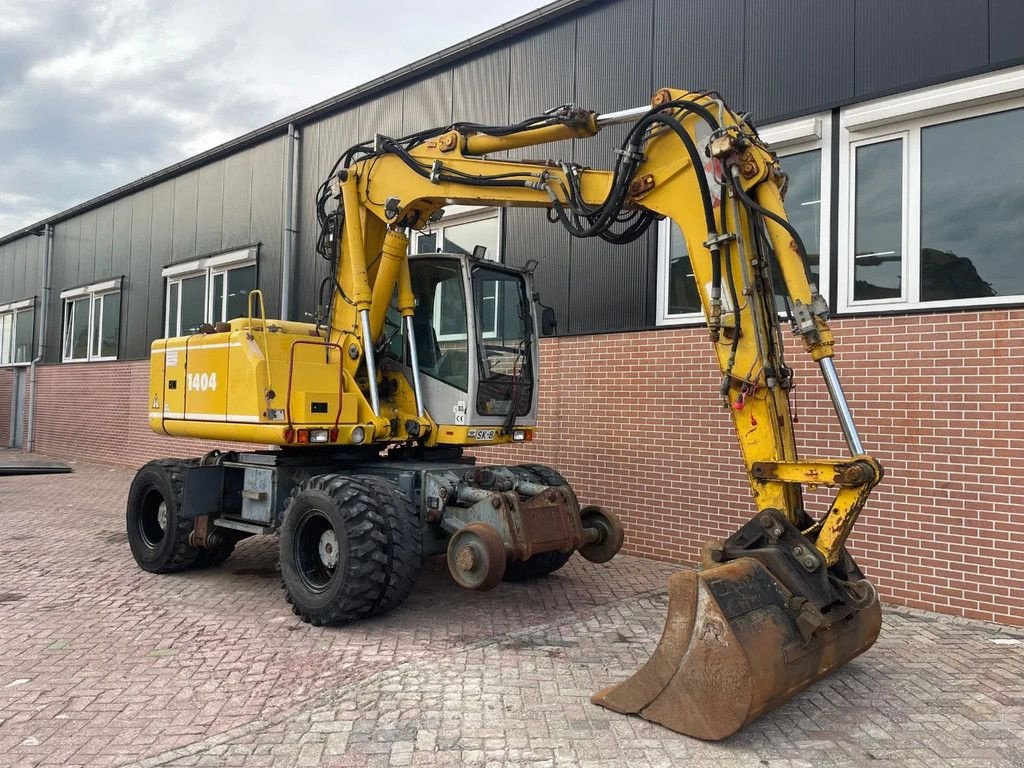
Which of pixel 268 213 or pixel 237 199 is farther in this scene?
pixel 237 199

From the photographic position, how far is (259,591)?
654cm

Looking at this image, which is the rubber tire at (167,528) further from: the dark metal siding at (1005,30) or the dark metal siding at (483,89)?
the dark metal siding at (1005,30)

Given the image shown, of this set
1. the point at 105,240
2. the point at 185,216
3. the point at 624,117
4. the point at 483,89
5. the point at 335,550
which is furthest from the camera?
the point at 105,240

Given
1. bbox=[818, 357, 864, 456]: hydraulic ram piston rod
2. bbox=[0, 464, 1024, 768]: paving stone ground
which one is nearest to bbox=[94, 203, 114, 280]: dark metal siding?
bbox=[0, 464, 1024, 768]: paving stone ground

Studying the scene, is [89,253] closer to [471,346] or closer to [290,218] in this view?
[290,218]

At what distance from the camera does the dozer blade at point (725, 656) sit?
3.55 m

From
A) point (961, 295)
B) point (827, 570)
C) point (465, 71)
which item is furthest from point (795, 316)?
point (465, 71)

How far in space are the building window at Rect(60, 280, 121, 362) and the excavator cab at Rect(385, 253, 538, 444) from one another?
13.0 meters

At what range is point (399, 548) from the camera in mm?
5340

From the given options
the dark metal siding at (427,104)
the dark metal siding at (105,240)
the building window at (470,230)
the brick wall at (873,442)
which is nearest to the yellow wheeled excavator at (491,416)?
the brick wall at (873,442)

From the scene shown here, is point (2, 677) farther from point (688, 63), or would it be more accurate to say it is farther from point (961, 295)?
point (688, 63)

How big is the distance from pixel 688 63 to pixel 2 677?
25.1 feet

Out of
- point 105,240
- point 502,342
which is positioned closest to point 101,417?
point 105,240

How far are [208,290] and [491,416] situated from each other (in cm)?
1027
